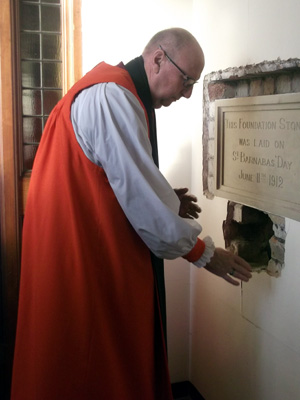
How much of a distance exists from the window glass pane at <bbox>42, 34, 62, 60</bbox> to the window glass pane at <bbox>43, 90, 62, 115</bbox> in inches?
6.1

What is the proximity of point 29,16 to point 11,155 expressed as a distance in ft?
2.09

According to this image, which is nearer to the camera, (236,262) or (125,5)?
(236,262)

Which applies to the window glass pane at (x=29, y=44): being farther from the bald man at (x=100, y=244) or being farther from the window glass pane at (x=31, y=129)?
the bald man at (x=100, y=244)

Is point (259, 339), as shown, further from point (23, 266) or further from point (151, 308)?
point (23, 266)

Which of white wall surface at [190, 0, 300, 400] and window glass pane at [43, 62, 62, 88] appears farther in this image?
window glass pane at [43, 62, 62, 88]

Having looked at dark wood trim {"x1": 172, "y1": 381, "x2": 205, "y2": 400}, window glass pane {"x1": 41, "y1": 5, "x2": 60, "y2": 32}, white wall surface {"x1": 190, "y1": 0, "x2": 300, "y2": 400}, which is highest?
window glass pane {"x1": 41, "y1": 5, "x2": 60, "y2": 32}

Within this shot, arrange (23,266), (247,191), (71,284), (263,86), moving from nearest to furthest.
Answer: (71,284) → (23,266) → (263,86) → (247,191)

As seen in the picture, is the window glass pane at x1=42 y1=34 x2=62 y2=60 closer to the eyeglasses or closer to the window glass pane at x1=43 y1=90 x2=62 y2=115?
the window glass pane at x1=43 y1=90 x2=62 y2=115

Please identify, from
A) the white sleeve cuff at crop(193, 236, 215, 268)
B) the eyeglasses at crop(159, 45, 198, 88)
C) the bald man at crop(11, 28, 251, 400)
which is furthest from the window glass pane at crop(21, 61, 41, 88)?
the white sleeve cuff at crop(193, 236, 215, 268)

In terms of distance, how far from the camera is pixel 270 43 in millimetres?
1578

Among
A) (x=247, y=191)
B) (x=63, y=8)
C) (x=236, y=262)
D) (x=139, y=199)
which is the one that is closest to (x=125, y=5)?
(x=63, y=8)

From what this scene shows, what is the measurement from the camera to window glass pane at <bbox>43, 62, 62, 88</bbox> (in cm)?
220

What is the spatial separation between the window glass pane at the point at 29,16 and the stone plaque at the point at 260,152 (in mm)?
936

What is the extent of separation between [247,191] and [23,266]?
0.86 metres
